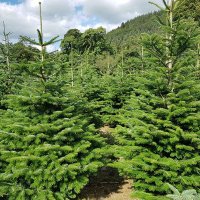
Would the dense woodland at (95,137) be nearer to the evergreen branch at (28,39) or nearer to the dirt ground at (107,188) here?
the evergreen branch at (28,39)

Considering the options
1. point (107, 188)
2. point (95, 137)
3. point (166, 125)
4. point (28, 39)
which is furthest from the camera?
point (107, 188)

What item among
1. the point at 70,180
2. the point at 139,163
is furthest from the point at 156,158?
the point at 70,180

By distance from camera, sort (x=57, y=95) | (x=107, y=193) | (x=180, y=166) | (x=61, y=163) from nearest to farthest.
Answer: (x=180, y=166) → (x=61, y=163) → (x=57, y=95) → (x=107, y=193)

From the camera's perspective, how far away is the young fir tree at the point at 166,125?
695cm

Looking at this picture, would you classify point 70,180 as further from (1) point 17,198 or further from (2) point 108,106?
(2) point 108,106

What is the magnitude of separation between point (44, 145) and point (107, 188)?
3181mm

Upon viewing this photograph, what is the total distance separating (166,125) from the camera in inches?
278

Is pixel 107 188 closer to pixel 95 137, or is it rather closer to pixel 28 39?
pixel 95 137

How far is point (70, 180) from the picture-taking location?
7457 millimetres

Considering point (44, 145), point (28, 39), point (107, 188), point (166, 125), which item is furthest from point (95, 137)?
point (28, 39)

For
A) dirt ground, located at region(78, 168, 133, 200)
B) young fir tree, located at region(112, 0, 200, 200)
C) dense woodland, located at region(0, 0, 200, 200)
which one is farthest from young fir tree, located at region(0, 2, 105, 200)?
dirt ground, located at region(78, 168, 133, 200)

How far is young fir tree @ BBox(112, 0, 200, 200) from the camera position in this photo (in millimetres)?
6953

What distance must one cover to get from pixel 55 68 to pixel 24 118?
188 centimetres

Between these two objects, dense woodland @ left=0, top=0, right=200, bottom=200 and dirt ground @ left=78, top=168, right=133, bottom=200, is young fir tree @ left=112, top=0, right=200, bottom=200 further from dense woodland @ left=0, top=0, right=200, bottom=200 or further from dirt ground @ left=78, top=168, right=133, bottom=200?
dirt ground @ left=78, top=168, right=133, bottom=200
